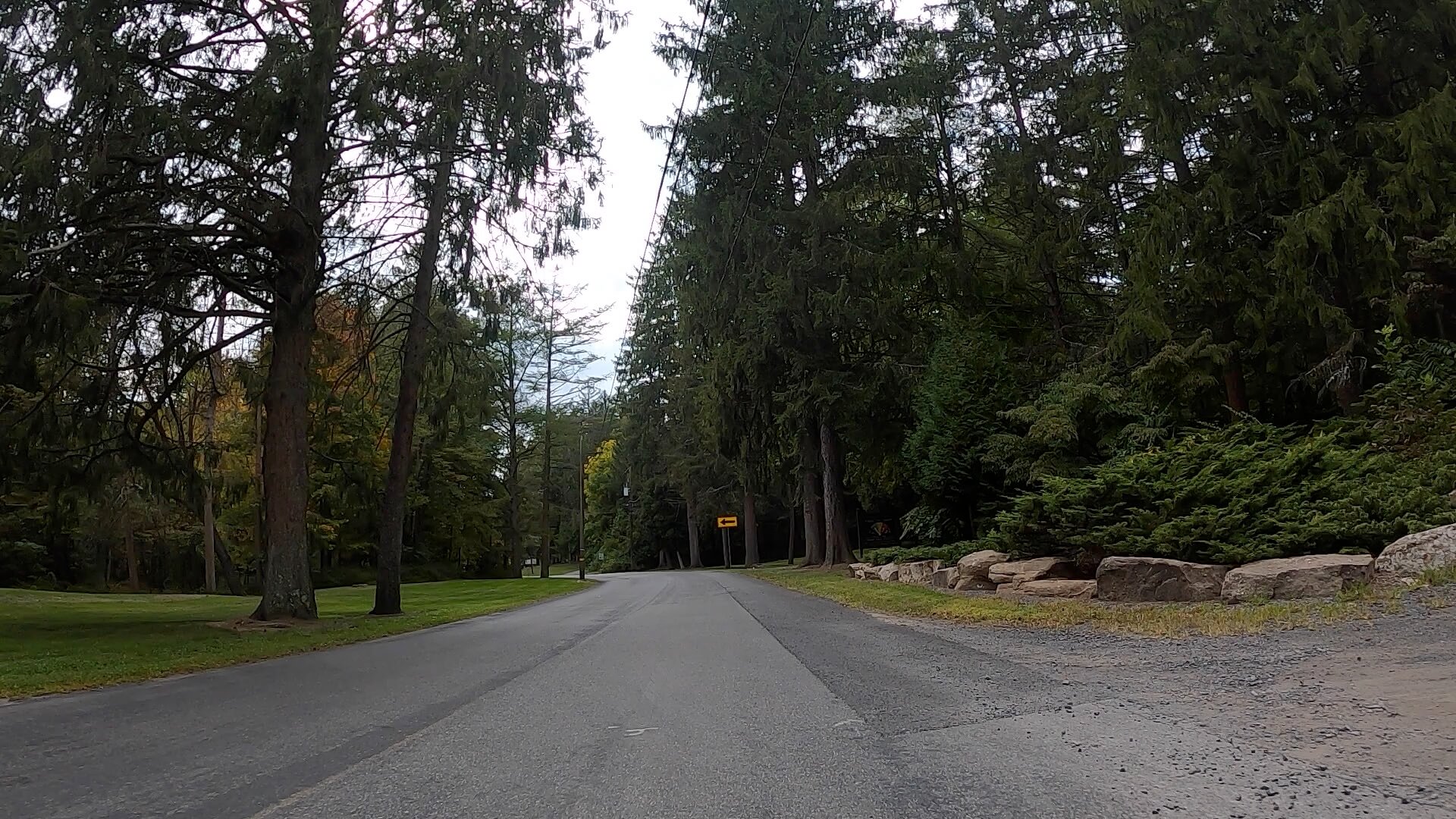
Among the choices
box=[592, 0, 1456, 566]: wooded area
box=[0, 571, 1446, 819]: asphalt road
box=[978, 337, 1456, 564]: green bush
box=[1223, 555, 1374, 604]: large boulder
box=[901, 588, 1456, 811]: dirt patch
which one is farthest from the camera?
box=[592, 0, 1456, 566]: wooded area

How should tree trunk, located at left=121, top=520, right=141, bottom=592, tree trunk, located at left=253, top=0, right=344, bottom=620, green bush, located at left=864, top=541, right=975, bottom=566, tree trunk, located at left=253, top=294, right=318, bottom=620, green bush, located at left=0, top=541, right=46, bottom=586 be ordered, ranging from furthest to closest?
1. tree trunk, located at left=121, top=520, right=141, bottom=592
2. green bush, located at left=0, top=541, right=46, bottom=586
3. green bush, located at left=864, top=541, right=975, bottom=566
4. tree trunk, located at left=253, top=294, right=318, bottom=620
5. tree trunk, located at left=253, top=0, right=344, bottom=620

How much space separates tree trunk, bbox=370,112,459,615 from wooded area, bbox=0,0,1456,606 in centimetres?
8

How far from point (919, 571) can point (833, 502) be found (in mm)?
9822

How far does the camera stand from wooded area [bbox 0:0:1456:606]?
35.9 ft

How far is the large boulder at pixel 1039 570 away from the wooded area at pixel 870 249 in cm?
26

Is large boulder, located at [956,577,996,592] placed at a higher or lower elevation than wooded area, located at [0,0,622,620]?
lower

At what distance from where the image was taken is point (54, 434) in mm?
13945

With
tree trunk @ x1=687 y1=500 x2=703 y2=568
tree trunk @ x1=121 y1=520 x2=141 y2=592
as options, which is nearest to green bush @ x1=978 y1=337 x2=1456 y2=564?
tree trunk @ x1=121 y1=520 x2=141 y2=592

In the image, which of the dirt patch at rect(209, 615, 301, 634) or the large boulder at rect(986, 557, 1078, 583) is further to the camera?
the dirt patch at rect(209, 615, 301, 634)

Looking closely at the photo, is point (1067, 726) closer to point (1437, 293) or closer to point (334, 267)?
point (1437, 293)

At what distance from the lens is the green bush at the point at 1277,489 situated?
959 cm

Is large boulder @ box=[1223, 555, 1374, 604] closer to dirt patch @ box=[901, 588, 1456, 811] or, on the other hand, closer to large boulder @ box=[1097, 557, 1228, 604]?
large boulder @ box=[1097, 557, 1228, 604]

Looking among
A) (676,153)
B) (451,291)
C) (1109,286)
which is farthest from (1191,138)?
(451,291)

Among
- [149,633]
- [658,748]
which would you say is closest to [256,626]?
[149,633]
